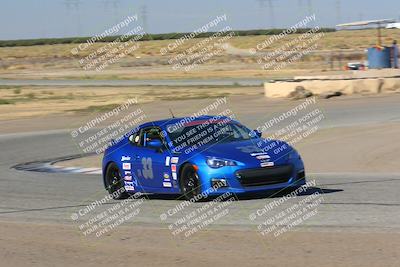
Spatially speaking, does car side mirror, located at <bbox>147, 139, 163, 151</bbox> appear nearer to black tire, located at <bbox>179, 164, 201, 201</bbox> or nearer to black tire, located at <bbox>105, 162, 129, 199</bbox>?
black tire, located at <bbox>179, 164, 201, 201</bbox>

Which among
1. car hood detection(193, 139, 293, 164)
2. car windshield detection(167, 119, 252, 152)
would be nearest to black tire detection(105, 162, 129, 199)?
car windshield detection(167, 119, 252, 152)

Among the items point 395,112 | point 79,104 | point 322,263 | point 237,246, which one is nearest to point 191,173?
point 237,246

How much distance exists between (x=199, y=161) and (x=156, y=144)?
0.88 metres

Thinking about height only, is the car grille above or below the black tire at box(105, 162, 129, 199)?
above

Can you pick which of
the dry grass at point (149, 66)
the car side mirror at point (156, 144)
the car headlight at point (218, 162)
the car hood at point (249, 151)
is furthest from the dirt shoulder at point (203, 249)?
the dry grass at point (149, 66)

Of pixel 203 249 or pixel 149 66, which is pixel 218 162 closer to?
pixel 203 249

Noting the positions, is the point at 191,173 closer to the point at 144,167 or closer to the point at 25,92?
the point at 144,167

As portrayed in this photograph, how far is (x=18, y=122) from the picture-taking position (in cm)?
3459

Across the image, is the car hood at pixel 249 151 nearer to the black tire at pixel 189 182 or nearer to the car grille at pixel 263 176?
the car grille at pixel 263 176

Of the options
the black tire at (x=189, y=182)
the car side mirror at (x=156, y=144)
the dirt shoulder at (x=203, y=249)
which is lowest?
the black tire at (x=189, y=182)

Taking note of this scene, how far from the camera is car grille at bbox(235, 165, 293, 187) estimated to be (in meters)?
11.6

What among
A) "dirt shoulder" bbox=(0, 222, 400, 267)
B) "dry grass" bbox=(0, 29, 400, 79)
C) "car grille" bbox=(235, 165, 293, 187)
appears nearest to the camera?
"dirt shoulder" bbox=(0, 222, 400, 267)

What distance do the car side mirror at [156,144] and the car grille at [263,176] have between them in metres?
1.41

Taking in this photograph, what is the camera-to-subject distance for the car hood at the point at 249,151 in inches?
460
